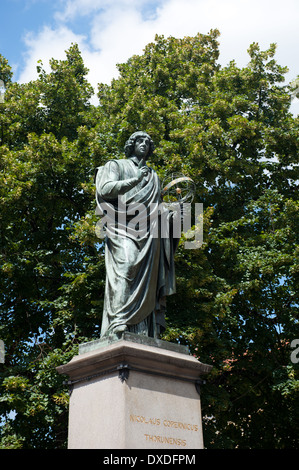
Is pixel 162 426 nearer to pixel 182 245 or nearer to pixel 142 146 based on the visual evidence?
pixel 142 146

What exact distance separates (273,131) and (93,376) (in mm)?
13488

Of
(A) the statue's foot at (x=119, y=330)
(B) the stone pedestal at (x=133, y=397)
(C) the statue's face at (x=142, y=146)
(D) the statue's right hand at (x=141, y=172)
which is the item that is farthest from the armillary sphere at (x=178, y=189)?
(B) the stone pedestal at (x=133, y=397)

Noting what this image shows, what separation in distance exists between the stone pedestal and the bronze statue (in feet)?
1.35

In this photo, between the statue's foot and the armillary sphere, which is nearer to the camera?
the statue's foot

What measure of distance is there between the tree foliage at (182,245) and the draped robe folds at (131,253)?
5.60m

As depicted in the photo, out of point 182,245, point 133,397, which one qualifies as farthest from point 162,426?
point 182,245

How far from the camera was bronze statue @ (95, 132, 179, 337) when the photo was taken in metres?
6.87

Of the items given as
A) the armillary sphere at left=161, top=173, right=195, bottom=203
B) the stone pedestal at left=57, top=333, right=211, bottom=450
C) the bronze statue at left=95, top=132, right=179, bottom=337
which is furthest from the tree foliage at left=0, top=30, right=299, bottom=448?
the stone pedestal at left=57, top=333, right=211, bottom=450

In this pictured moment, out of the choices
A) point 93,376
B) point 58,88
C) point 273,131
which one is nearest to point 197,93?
point 273,131

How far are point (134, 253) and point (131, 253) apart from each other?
0.04 meters

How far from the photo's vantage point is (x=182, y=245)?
14.1 meters

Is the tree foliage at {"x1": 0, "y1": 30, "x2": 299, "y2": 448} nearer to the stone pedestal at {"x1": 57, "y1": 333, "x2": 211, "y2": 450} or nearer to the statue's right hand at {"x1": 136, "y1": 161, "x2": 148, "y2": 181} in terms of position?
the statue's right hand at {"x1": 136, "y1": 161, "x2": 148, "y2": 181}
